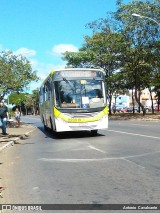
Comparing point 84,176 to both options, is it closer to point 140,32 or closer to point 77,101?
point 77,101

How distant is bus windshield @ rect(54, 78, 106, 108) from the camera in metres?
Result: 18.7

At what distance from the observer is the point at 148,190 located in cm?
700

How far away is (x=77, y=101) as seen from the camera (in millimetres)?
18688

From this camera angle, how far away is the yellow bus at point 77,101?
1863cm

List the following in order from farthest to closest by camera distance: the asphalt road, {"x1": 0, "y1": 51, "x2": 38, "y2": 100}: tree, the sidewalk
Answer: {"x1": 0, "y1": 51, "x2": 38, "y2": 100}: tree, the sidewalk, the asphalt road

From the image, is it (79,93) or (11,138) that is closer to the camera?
(79,93)

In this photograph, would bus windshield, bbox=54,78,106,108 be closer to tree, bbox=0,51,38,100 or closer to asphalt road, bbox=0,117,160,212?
asphalt road, bbox=0,117,160,212

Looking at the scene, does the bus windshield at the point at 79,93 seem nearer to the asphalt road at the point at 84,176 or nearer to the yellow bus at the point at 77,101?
the yellow bus at the point at 77,101

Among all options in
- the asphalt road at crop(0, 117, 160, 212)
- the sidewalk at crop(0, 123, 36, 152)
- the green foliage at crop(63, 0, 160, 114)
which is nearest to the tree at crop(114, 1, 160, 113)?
the green foliage at crop(63, 0, 160, 114)

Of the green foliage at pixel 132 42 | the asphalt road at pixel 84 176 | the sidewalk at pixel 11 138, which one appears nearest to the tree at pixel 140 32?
the green foliage at pixel 132 42

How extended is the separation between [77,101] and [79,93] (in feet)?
1.28

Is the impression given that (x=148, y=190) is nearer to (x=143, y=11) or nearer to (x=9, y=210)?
(x=9, y=210)

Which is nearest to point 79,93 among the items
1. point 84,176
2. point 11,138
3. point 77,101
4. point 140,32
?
point 77,101

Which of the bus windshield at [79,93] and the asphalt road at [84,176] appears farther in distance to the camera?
the bus windshield at [79,93]
